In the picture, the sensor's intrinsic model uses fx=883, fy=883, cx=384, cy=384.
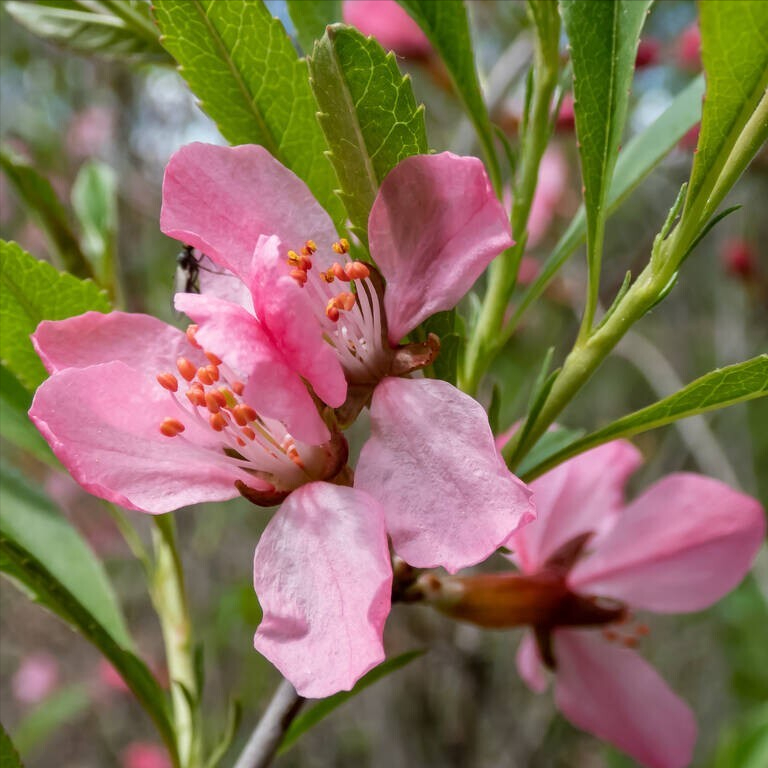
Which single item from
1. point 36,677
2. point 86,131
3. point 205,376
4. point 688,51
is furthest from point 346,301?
point 36,677

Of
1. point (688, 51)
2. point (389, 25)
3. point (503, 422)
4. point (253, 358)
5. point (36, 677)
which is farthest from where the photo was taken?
point (36, 677)

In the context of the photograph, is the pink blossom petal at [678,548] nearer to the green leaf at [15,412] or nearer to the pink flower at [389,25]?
the green leaf at [15,412]

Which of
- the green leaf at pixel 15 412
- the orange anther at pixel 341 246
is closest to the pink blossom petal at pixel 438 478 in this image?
the orange anther at pixel 341 246

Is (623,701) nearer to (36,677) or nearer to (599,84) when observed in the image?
(599,84)

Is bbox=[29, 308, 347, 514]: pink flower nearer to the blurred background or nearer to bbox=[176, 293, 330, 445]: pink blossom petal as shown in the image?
bbox=[176, 293, 330, 445]: pink blossom petal

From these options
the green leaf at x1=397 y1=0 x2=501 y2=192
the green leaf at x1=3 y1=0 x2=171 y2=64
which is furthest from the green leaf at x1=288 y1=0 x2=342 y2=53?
the green leaf at x1=3 y1=0 x2=171 y2=64

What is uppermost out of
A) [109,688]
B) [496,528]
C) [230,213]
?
[230,213]

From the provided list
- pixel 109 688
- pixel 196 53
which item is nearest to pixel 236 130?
pixel 196 53

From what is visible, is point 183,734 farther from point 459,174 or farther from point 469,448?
point 459,174

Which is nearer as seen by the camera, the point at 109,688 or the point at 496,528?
the point at 496,528
